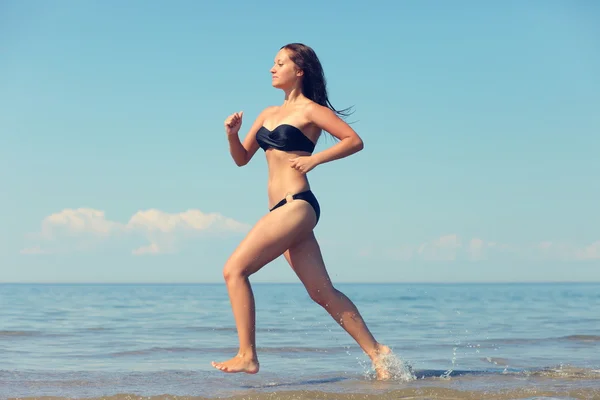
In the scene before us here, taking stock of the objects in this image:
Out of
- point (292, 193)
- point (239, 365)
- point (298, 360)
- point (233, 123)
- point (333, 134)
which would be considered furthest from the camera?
point (298, 360)

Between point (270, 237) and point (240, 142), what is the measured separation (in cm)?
99

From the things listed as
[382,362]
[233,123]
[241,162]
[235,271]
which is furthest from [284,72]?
[382,362]

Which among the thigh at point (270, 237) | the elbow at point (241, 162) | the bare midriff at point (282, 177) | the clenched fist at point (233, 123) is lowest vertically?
the thigh at point (270, 237)

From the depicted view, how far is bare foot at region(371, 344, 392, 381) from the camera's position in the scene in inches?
210

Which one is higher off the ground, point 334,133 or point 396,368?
point 334,133

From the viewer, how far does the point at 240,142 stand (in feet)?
18.1

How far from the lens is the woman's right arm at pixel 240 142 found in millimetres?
5336

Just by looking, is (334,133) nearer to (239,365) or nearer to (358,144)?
(358,144)

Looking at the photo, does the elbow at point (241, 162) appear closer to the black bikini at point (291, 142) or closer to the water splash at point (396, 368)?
the black bikini at point (291, 142)

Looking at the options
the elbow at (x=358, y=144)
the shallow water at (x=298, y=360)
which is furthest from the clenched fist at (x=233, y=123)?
the shallow water at (x=298, y=360)

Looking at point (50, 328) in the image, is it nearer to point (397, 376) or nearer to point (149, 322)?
point (149, 322)

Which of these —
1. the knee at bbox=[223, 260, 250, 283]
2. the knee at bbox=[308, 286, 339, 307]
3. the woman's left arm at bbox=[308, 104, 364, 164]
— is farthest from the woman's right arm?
the knee at bbox=[308, 286, 339, 307]

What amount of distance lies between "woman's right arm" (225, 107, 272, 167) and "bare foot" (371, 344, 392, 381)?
5.68 ft

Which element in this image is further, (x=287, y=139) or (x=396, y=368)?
(x=396, y=368)
